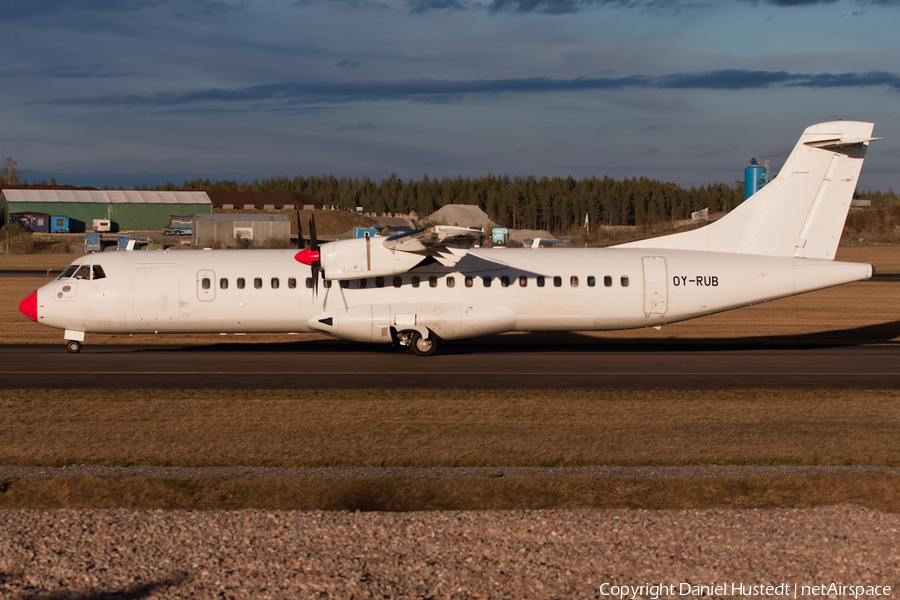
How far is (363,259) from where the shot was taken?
22.0 m

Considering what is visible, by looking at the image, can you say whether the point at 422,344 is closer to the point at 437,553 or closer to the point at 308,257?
the point at 308,257

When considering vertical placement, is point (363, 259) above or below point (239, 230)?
below

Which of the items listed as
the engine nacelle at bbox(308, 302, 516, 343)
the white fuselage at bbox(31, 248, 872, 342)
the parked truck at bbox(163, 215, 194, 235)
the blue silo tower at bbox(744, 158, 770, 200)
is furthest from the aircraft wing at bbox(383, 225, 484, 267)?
the parked truck at bbox(163, 215, 194, 235)

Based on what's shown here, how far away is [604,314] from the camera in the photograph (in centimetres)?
2334

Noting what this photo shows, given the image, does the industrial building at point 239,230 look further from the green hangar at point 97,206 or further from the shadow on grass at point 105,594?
the shadow on grass at point 105,594

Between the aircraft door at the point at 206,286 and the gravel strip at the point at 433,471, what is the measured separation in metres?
12.2

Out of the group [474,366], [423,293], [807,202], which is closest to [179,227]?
[423,293]

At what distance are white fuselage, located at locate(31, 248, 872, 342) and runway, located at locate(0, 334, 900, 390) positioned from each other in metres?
1.02

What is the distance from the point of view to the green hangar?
123875 mm

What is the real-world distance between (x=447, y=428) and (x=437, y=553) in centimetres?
664

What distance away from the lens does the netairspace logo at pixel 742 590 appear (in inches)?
246

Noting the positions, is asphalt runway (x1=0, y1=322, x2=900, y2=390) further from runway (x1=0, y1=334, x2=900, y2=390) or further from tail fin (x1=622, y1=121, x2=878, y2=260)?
tail fin (x1=622, y1=121, x2=878, y2=260)

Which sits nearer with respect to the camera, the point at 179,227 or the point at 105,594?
the point at 105,594

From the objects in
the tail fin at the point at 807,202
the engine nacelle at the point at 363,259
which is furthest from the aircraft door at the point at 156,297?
the tail fin at the point at 807,202
